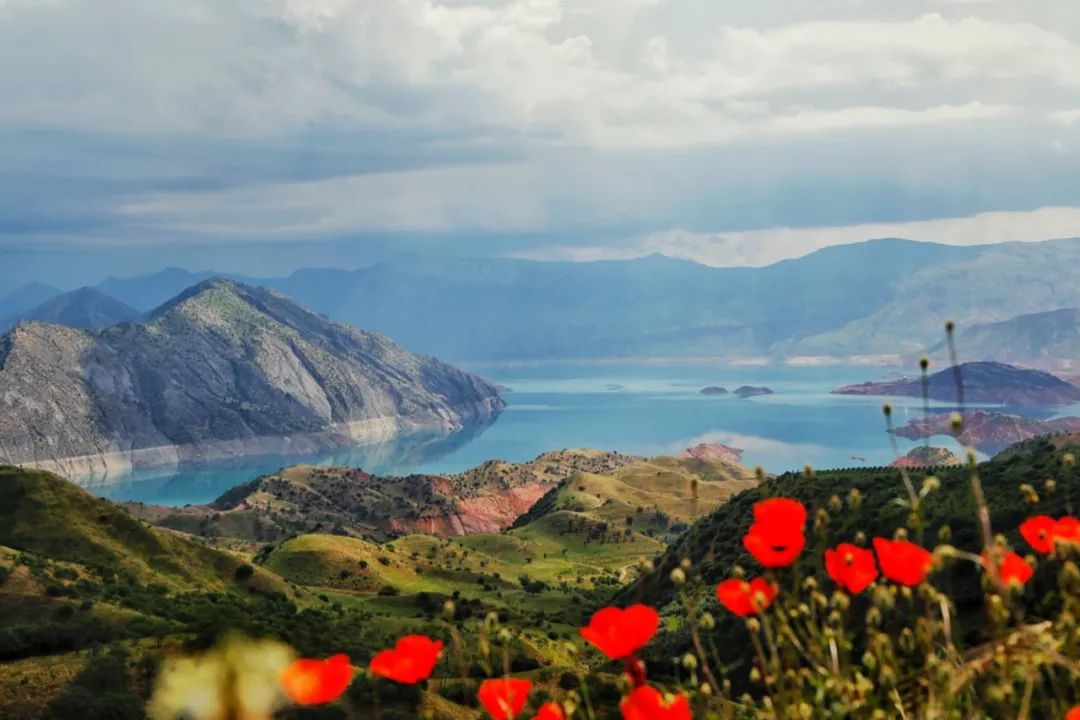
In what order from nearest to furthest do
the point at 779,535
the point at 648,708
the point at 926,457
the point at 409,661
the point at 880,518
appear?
1. the point at 409,661
2. the point at 648,708
3. the point at 779,535
4. the point at 926,457
5. the point at 880,518

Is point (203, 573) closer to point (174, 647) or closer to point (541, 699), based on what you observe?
point (174, 647)

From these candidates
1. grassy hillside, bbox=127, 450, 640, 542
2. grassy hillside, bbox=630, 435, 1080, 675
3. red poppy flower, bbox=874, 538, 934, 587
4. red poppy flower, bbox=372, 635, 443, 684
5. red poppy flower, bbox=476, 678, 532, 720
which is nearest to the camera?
red poppy flower, bbox=372, 635, 443, 684

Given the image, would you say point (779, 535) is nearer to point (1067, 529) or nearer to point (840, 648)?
point (840, 648)

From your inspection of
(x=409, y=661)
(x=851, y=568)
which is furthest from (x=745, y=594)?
(x=409, y=661)

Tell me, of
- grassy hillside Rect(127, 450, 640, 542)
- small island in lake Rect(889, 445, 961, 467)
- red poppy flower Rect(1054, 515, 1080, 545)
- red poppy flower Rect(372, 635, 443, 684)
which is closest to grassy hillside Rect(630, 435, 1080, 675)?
small island in lake Rect(889, 445, 961, 467)

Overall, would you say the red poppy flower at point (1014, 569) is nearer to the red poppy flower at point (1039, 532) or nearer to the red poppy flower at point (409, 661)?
the red poppy flower at point (1039, 532)

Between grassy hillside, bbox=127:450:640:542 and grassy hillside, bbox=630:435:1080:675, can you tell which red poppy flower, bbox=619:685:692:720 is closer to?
grassy hillside, bbox=630:435:1080:675
